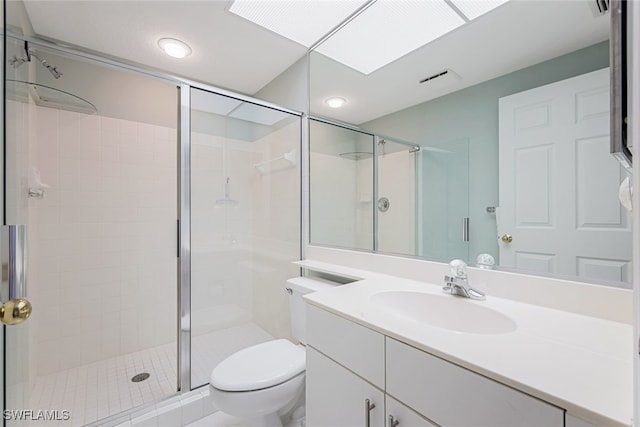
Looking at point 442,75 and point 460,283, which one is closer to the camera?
point 460,283

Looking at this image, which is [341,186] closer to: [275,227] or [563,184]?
[275,227]

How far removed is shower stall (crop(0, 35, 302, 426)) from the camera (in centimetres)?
162

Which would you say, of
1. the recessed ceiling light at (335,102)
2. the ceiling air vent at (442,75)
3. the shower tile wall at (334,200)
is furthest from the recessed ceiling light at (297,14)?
the shower tile wall at (334,200)

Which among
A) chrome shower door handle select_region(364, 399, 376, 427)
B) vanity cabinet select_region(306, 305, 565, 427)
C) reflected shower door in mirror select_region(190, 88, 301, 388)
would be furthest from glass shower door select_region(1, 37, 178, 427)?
chrome shower door handle select_region(364, 399, 376, 427)

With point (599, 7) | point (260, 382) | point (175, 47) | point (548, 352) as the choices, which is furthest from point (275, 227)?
point (599, 7)

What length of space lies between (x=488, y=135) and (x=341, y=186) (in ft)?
3.11

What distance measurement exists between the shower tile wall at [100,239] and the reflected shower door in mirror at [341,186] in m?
1.28

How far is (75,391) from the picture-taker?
1724 millimetres

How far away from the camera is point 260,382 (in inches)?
47.3

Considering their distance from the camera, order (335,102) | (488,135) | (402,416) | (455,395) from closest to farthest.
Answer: (455,395) < (402,416) < (488,135) < (335,102)

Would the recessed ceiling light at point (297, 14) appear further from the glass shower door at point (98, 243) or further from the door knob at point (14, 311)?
the door knob at point (14, 311)

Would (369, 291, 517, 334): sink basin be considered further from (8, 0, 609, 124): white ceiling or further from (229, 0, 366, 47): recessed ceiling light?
(229, 0, 366, 47): recessed ceiling light

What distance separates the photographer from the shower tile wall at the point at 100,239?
6.21ft

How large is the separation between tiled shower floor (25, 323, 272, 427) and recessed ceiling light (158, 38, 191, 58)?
1.92 meters
